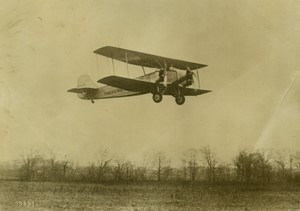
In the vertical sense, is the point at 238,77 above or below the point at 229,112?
above

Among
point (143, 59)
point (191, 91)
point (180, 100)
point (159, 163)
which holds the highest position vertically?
point (143, 59)

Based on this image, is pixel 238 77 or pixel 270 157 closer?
pixel 238 77

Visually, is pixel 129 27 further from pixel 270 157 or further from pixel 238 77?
pixel 270 157

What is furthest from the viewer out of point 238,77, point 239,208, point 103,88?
point 103,88

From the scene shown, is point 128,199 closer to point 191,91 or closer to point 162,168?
point 191,91

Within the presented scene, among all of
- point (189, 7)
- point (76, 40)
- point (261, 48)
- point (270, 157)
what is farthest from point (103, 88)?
point (270, 157)

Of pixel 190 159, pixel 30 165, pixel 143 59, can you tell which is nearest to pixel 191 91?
pixel 143 59
